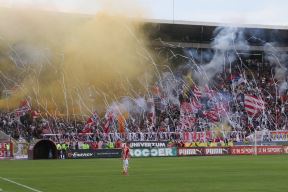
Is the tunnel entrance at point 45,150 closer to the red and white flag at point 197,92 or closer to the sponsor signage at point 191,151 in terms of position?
the sponsor signage at point 191,151

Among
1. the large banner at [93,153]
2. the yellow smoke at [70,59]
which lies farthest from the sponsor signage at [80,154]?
the yellow smoke at [70,59]

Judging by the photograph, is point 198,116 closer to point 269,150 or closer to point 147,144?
point 269,150

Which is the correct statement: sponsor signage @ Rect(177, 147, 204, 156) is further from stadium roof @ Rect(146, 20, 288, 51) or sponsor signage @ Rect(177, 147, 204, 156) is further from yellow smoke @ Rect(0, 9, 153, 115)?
stadium roof @ Rect(146, 20, 288, 51)

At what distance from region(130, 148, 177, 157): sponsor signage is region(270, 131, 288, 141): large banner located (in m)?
12.2

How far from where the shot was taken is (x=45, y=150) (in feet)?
146

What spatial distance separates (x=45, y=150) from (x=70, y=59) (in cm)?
1034

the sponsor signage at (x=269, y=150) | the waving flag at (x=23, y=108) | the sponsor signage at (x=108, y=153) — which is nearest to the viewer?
the sponsor signage at (x=108, y=153)

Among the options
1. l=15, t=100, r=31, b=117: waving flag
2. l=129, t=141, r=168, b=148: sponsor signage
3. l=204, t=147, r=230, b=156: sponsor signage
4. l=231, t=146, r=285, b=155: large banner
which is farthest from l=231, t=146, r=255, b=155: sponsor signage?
l=15, t=100, r=31, b=117: waving flag

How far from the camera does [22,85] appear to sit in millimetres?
51625

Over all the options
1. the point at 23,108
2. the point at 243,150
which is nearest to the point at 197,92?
the point at 243,150

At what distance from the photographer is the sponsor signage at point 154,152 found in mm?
46500

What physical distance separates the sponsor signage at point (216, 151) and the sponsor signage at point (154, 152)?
2824mm

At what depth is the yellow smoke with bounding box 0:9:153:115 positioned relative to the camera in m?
47.0

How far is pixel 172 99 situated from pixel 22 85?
15.9 metres
